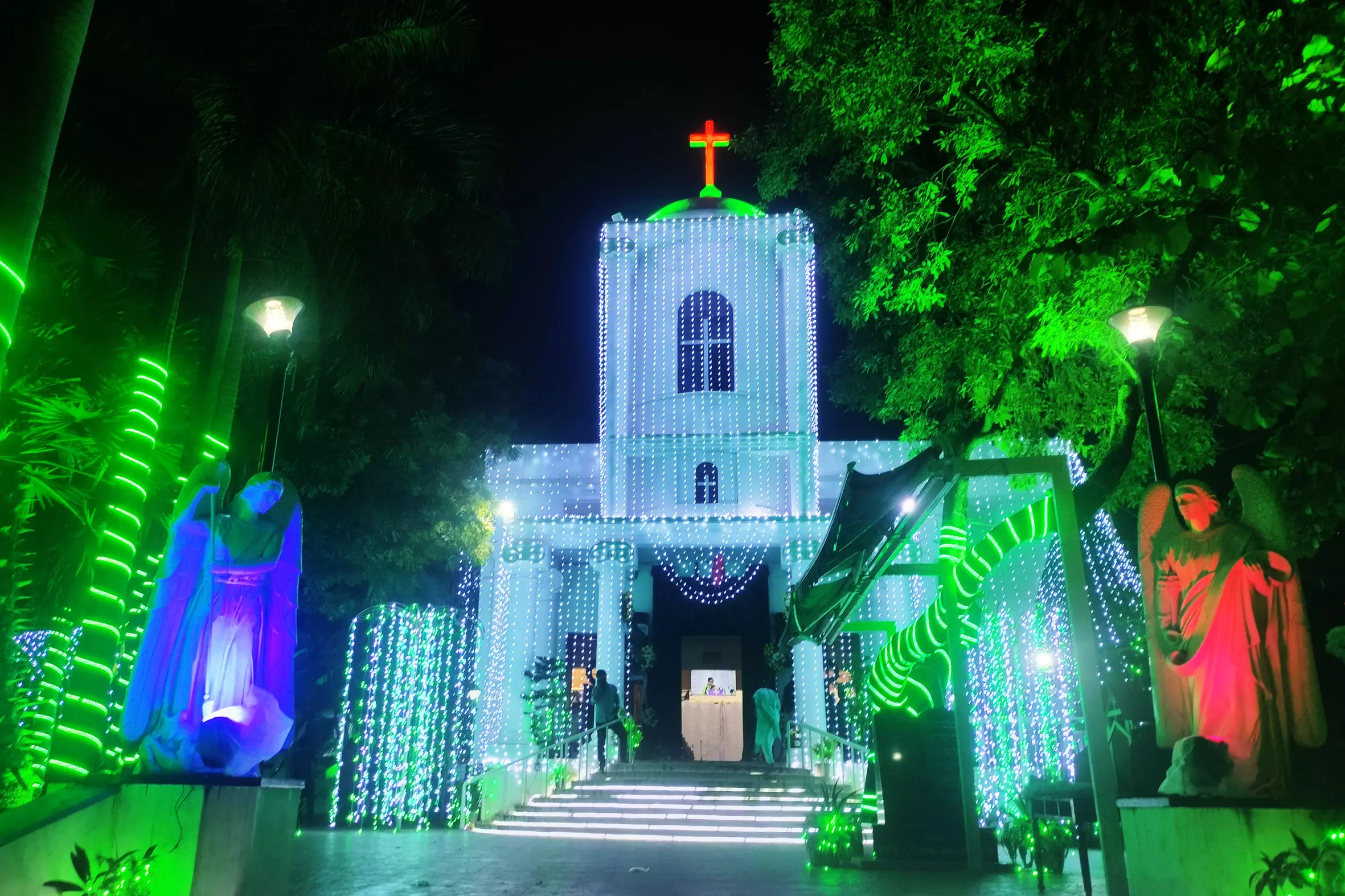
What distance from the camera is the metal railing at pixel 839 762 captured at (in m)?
16.8

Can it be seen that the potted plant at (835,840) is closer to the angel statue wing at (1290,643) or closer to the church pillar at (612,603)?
the angel statue wing at (1290,643)

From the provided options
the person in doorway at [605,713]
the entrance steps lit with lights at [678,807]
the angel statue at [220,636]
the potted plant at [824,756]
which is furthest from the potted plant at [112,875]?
the person in doorway at [605,713]

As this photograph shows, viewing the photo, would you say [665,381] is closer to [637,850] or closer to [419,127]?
[419,127]

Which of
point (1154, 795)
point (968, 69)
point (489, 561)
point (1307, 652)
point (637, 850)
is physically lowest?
point (637, 850)

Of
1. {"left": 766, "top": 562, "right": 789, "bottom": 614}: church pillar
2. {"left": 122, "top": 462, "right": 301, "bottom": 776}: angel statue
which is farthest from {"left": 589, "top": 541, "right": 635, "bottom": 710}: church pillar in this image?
{"left": 122, "top": 462, "right": 301, "bottom": 776}: angel statue

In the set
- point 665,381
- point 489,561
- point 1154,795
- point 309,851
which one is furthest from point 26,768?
point 665,381

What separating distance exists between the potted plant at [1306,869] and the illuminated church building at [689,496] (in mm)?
16003

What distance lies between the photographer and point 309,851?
10.8m

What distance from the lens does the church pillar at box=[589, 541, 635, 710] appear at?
70.4 ft

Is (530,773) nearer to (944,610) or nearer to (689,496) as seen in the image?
(689,496)

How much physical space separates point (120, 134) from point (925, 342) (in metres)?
10.1

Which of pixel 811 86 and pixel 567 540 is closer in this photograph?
pixel 811 86

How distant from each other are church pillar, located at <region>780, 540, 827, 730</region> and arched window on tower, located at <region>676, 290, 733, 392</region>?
176 inches

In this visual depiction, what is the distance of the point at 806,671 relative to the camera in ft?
68.1
